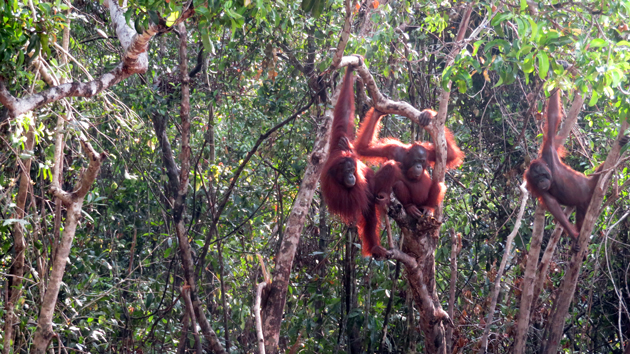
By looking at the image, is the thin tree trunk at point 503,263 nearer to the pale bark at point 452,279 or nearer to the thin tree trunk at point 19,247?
the pale bark at point 452,279

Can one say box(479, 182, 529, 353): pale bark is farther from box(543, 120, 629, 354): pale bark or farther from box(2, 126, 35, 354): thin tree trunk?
box(2, 126, 35, 354): thin tree trunk

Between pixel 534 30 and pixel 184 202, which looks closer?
pixel 534 30

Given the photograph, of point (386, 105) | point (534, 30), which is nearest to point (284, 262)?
point (386, 105)

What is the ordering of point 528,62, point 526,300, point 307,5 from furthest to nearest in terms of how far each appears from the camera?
point 526,300
point 307,5
point 528,62

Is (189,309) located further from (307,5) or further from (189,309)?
(307,5)

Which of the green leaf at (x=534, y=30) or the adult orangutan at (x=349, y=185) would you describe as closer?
the green leaf at (x=534, y=30)

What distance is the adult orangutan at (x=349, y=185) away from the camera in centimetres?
496

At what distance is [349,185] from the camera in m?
4.93

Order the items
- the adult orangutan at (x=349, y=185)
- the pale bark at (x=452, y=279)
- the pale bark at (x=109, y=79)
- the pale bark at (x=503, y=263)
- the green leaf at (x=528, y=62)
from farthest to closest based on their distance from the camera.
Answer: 1. the adult orangutan at (x=349, y=185)
2. the pale bark at (x=452, y=279)
3. the pale bark at (x=503, y=263)
4. the pale bark at (x=109, y=79)
5. the green leaf at (x=528, y=62)

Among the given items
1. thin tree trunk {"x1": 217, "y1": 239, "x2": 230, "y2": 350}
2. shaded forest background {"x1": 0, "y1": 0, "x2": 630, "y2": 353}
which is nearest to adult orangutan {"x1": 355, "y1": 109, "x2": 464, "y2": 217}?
A: shaded forest background {"x1": 0, "y1": 0, "x2": 630, "y2": 353}

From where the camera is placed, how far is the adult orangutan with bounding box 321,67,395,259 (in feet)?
16.3

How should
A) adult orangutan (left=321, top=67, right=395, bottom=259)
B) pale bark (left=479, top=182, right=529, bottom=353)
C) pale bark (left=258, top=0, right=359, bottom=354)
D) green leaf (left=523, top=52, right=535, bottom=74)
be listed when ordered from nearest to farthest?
green leaf (left=523, top=52, right=535, bottom=74)
pale bark (left=479, top=182, right=529, bottom=353)
pale bark (left=258, top=0, right=359, bottom=354)
adult orangutan (left=321, top=67, right=395, bottom=259)

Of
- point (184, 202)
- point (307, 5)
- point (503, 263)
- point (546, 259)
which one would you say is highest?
point (307, 5)

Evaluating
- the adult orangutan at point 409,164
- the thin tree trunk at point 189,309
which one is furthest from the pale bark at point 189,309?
the adult orangutan at point 409,164
